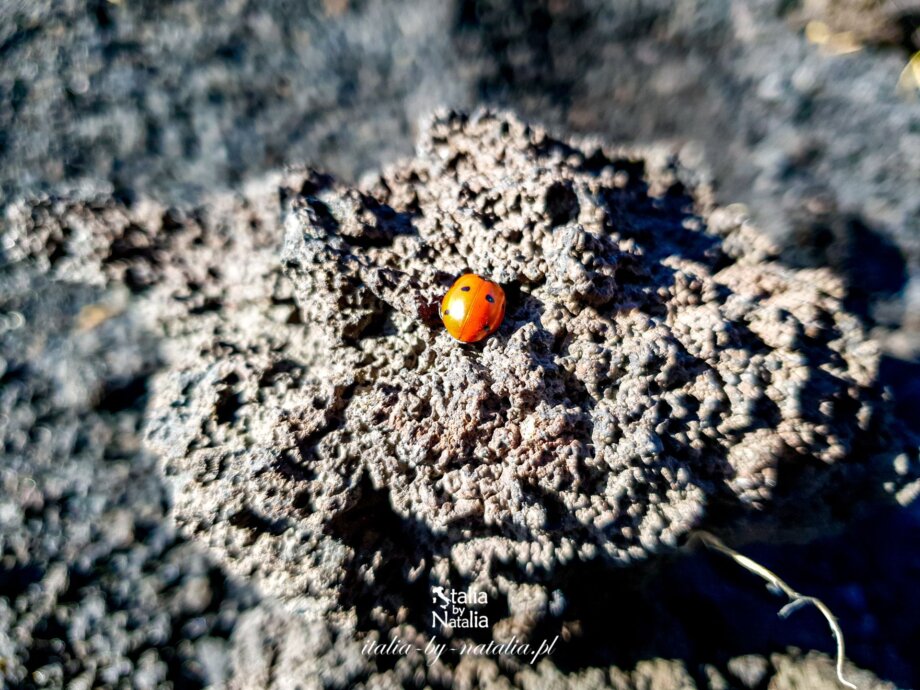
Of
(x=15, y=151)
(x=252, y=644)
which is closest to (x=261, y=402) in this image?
(x=252, y=644)

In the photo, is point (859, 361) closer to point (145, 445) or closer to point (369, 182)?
point (369, 182)

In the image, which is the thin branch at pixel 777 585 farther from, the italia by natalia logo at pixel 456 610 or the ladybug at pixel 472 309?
the ladybug at pixel 472 309

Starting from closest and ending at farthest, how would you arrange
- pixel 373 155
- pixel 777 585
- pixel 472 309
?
pixel 472 309 < pixel 777 585 < pixel 373 155

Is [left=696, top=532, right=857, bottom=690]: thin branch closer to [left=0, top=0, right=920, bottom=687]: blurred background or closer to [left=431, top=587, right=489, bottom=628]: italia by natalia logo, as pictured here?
[left=0, top=0, right=920, bottom=687]: blurred background

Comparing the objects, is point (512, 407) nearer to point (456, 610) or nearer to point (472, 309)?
point (472, 309)

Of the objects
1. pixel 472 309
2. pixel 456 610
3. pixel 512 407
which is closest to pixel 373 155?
pixel 472 309

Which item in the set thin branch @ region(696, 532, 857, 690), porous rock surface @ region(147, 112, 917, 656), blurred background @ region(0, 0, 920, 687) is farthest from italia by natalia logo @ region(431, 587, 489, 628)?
thin branch @ region(696, 532, 857, 690)
